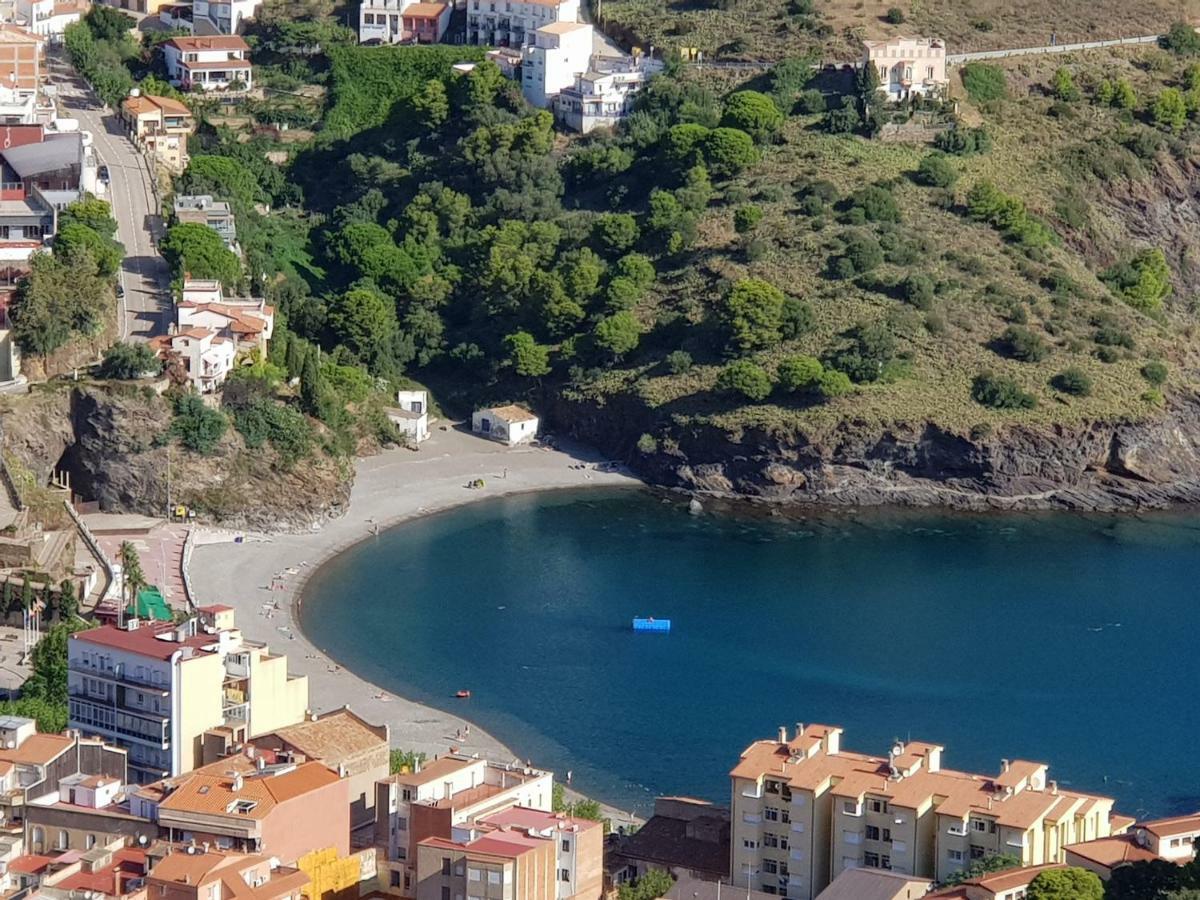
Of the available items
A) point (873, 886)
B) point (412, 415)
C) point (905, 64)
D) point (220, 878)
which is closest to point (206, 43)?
point (412, 415)

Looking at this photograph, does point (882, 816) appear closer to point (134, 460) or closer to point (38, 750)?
point (38, 750)

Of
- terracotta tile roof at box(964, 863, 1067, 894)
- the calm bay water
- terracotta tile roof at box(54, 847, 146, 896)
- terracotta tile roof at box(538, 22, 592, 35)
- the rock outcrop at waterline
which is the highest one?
terracotta tile roof at box(538, 22, 592, 35)

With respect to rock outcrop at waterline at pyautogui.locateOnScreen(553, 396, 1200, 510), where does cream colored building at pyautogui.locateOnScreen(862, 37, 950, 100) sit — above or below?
above

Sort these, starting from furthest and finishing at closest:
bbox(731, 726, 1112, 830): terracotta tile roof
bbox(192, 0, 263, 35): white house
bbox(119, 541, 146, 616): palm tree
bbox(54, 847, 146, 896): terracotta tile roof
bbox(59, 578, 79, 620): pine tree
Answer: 1. bbox(192, 0, 263, 35): white house
2. bbox(119, 541, 146, 616): palm tree
3. bbox(59, 578, 79, 620): pine tree
4. bbox(731, 726, 1112, 830): terracotta tile roof
5. bbox(54, 847, 146, 896): terracotta tile roof

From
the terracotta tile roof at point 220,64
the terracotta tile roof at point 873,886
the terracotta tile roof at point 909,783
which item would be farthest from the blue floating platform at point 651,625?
the terracotta tile roof at point 220,64

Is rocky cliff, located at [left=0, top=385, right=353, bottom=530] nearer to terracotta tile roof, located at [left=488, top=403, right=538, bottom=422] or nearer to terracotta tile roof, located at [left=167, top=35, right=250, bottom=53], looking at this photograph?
terracotta tile roof, located at [left=488, top=403, right=538, bottom=422]

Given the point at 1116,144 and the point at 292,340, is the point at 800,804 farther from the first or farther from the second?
the point at 1116,144

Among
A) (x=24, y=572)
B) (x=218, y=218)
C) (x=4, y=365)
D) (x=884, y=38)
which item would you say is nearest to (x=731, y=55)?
(x=884, y=38)

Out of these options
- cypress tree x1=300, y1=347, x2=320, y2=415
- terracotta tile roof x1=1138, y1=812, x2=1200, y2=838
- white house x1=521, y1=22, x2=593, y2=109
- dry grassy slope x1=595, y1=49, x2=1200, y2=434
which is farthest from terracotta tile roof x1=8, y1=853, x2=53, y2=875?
white house x1=521, y1=22, x2=593, y2=109
